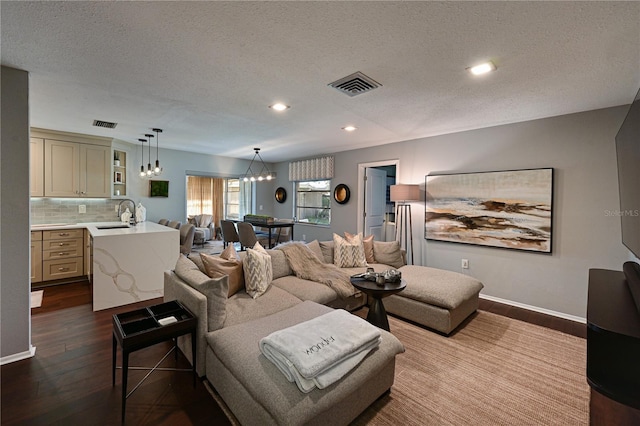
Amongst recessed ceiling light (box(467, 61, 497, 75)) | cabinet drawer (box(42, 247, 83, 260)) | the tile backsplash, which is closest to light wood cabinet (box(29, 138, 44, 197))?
the tile backsplash

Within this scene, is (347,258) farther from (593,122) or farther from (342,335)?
(593,122)

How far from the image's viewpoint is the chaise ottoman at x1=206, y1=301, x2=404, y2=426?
1.35 m

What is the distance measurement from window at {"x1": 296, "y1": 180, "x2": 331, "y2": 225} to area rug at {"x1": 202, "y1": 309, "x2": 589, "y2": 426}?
3.79 metres

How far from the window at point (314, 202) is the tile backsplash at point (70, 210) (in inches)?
155

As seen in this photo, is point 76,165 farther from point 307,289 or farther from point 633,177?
point 633,177

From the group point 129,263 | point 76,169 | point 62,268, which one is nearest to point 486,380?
point 129,263

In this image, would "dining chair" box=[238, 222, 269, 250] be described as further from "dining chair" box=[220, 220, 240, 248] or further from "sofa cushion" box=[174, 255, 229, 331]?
"sofa cushion" box=[174, 255, 229, 331]

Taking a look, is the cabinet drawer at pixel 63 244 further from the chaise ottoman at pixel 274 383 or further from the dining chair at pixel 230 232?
the chaise ottoman at pixel 274 383

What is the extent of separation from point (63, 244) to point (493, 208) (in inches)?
255

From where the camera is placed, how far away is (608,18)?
1558 millimetres

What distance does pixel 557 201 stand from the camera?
10.9 ft

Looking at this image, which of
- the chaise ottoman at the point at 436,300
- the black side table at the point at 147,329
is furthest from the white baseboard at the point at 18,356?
the chaise ottoman at the point at 436,300

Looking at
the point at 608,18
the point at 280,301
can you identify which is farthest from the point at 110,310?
the point at 608,18

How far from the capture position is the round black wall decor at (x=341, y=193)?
18.7ft
